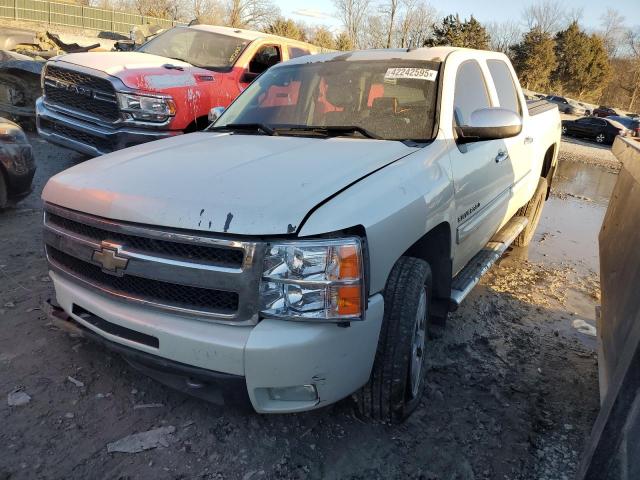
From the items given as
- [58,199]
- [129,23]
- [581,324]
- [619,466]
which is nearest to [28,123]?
[58,199]

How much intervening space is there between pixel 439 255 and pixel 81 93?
5055 millimetres

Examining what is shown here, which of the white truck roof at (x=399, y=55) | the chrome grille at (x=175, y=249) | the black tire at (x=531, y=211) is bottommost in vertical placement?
the black tire at (x=531, y=211)

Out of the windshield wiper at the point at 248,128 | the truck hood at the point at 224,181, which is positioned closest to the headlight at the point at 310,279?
the truck hood at the point at 224,181

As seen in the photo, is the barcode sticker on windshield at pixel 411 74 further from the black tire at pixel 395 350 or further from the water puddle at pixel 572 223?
the water puddle at pixel 572 223

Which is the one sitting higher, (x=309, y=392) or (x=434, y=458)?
(x=309, y=392)

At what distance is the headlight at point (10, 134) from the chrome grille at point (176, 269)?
3.31 meters

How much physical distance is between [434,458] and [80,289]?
1.89 m

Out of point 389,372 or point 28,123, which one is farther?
point 28,123

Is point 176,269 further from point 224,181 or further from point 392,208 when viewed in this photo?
point 392,208

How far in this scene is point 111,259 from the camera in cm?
231

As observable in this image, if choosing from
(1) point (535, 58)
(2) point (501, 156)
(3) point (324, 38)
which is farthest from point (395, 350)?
(1) point (535, 58)

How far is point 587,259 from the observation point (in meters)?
6.19

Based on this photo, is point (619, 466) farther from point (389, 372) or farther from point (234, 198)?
point (234, 198)

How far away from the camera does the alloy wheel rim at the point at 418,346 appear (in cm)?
271
